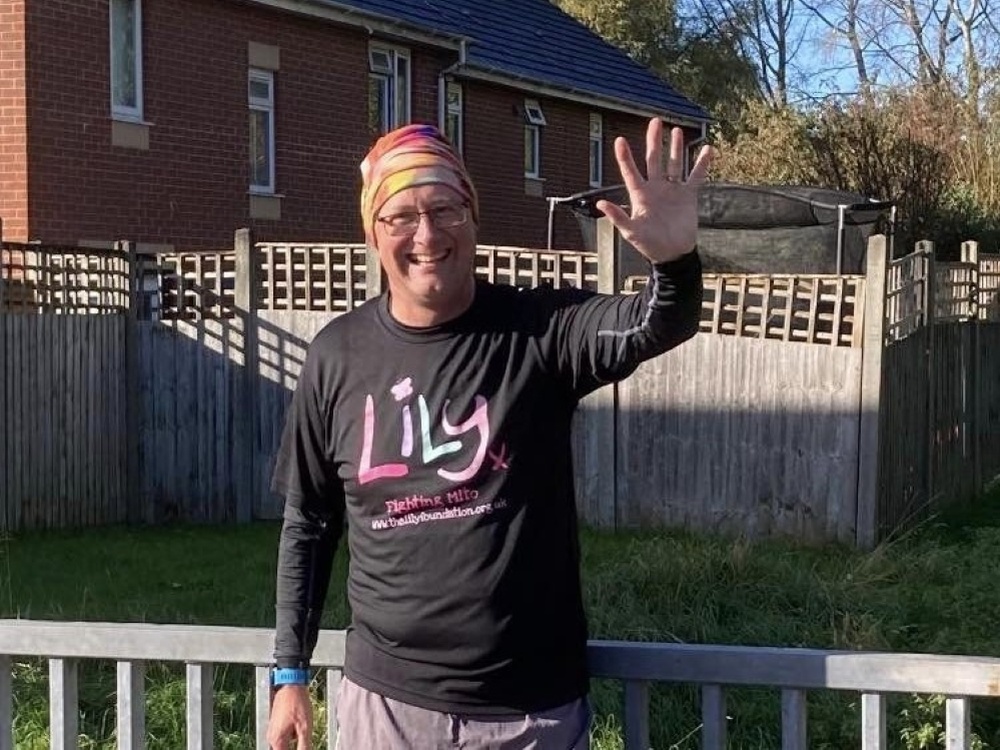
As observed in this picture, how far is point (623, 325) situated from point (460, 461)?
38cm

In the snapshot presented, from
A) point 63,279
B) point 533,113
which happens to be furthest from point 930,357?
point 533,113

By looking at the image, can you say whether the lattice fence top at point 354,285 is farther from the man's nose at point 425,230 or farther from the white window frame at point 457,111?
the white window frame at point 457,111

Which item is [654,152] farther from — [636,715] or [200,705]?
[200,705]

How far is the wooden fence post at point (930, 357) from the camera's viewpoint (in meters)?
11.1

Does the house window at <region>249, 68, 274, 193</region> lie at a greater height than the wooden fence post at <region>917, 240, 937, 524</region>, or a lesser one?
greater

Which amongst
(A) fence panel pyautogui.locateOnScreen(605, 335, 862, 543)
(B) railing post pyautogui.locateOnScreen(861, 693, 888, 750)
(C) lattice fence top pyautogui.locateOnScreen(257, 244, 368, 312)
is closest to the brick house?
(C) lattice fence top pyautogui.locateOnScreen(257, 244, 368, 312)

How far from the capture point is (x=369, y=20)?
1745cm

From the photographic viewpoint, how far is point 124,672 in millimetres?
3367

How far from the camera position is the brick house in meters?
13.6

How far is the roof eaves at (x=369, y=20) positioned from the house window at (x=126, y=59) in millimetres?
1671

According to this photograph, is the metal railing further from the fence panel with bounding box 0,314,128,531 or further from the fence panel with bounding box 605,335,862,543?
the fence panel with bounding box 0,314,128,531

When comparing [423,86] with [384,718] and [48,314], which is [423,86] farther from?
[384,718]

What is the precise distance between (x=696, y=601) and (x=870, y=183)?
632 inches

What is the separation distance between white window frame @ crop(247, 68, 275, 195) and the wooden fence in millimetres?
4768
